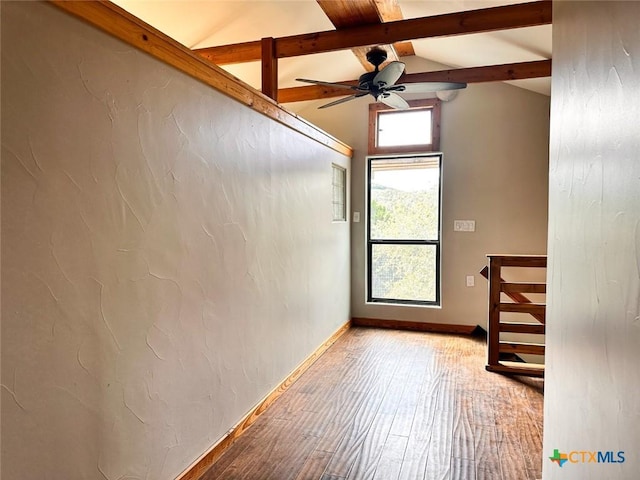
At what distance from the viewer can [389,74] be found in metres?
2.98

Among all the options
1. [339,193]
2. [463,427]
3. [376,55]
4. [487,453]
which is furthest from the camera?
[339,193]

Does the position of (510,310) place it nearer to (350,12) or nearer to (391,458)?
(391,458)

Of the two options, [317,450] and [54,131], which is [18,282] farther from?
[317,450]

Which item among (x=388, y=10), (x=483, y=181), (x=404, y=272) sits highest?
(x=388, y=10)

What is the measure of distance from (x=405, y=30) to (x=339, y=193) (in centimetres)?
215

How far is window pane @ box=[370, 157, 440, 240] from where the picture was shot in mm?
4902

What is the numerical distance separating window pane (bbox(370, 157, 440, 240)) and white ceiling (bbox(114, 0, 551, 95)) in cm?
125

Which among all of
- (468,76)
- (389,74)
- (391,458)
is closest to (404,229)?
(468,76)

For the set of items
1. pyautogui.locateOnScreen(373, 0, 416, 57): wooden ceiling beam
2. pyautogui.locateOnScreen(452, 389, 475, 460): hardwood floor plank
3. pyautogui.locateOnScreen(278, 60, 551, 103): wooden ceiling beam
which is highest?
pyautogui.locateOnScreen(373, 0, 416, 57): wooden ceiling beam

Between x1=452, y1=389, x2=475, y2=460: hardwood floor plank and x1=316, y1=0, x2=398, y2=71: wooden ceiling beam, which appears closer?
x1=452, y1=389, x2=475, y2=460: hardwood floor plank

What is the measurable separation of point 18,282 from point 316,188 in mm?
2872

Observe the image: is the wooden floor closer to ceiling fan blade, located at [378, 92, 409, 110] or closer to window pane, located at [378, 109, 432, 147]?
ceiling fan blade, located at [378, 92, 409, 110]

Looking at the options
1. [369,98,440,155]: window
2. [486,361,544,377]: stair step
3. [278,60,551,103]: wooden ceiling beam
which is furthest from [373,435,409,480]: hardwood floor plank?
[369,98,440,155]: window

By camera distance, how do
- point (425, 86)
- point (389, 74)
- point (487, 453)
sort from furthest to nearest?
point (425, 86) → point (389, 74) → point (487, 453)
